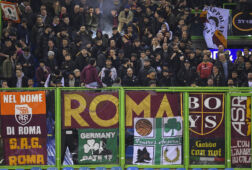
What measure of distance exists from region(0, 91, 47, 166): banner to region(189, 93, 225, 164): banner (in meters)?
3.60

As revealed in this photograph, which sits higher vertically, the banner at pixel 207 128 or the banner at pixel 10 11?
the banner at pixel 10 11

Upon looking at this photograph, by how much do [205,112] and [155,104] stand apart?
123 cm

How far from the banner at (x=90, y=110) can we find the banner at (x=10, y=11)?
21.4ft

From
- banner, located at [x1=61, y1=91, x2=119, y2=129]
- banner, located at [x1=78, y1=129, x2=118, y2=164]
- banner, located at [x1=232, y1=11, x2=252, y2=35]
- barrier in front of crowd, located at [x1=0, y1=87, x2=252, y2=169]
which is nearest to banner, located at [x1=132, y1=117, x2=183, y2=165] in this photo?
barrier in front of crowd, located at [x1=0, y1=87, x2=252, y2=169]

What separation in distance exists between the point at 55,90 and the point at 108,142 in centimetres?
180

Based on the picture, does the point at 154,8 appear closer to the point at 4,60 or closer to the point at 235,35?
the point at 235,35

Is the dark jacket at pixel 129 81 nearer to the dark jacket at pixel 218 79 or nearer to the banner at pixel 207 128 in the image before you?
the dark jacket at pixel 218 79

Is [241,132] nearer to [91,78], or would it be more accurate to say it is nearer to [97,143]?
[97,143]

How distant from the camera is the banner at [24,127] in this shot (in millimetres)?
12492

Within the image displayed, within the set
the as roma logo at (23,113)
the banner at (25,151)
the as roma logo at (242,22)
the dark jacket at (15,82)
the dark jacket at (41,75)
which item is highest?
the as roma logo at (242,22)

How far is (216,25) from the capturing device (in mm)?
19531

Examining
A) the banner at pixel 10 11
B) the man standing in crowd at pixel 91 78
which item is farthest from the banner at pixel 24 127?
the banner at pixel 10 11

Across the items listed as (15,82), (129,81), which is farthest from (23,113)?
(129,81)

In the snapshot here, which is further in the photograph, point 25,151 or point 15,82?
point 15,82
